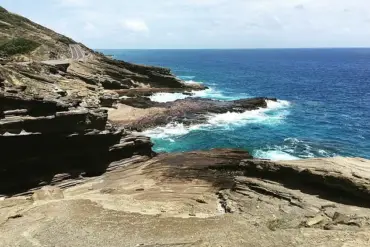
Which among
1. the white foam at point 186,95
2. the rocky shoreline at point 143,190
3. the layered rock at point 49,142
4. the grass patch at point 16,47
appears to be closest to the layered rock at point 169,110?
the white foam at point 186,95

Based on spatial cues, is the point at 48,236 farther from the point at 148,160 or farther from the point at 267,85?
the point at 267,85

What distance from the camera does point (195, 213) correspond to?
76.3 ft

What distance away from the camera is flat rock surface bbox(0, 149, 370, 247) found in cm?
1862

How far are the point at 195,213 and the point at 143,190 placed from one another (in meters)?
5.97

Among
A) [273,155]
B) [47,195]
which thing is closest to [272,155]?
[273,155]

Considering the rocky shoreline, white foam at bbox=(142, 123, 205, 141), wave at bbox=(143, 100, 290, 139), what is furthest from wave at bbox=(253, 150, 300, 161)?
wave at bbox=(143, 100, 290, 139)

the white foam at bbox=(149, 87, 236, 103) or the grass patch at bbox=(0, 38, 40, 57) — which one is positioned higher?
the grass patch at bbox=(0, 38, 40, 57)

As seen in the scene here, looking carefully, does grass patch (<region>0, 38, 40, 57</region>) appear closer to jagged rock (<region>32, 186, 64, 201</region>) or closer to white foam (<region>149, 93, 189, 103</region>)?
white foam (<region>149, 93, 189, 103</region>)

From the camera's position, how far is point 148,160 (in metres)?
34.9

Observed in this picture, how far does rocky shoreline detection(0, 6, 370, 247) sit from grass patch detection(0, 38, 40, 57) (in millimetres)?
33146

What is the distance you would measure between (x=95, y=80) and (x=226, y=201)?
50627 mm

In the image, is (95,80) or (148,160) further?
(95,80)

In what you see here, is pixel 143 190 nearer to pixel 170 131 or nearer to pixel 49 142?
pixel 49 142

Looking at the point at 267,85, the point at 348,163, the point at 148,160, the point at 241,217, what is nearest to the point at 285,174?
the point at 348,163
